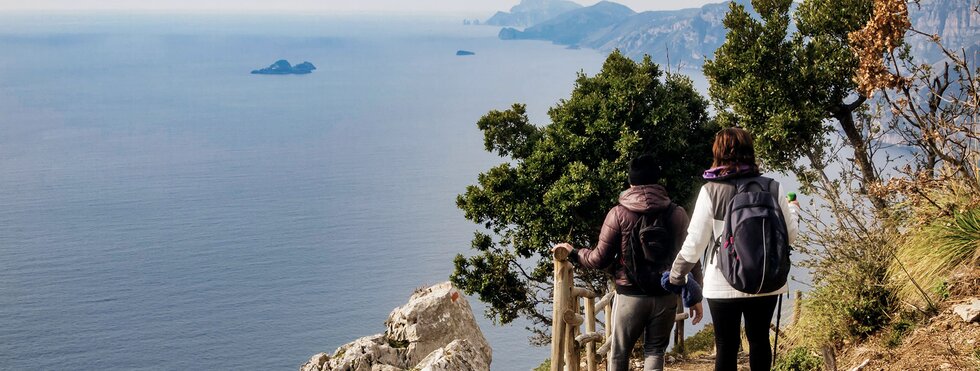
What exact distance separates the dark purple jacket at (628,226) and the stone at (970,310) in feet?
11.8

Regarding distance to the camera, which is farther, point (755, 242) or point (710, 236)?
point (710, 236)

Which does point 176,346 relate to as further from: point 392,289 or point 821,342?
point 821,342

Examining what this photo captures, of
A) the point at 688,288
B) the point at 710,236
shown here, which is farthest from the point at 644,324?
the point at 710,236

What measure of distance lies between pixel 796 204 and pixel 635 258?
1.33m

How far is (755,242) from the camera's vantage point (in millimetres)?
6043

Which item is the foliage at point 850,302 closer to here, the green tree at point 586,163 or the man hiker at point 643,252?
the man hiker at point 643,252

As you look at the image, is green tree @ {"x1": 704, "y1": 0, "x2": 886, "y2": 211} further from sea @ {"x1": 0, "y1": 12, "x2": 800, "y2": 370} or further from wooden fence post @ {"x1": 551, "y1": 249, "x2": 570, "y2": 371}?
sea @ {"x1": 0, "y1": 12, "x2": 800, "y2": 370}

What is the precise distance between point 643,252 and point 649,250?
56mm

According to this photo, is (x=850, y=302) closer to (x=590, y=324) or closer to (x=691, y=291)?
(x=590, y=324)

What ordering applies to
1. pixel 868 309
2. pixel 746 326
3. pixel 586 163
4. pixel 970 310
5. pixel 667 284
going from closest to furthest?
pixel 746 326, pixel 667 284, pixel 970 310, pixel 868 309, pixel 586 163

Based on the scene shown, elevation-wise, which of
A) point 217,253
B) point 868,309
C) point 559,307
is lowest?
point 217,253

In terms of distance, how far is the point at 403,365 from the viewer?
56.3 feet

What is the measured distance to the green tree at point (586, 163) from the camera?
22.2m

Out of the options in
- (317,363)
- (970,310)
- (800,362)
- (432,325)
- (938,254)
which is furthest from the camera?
(432,325)
